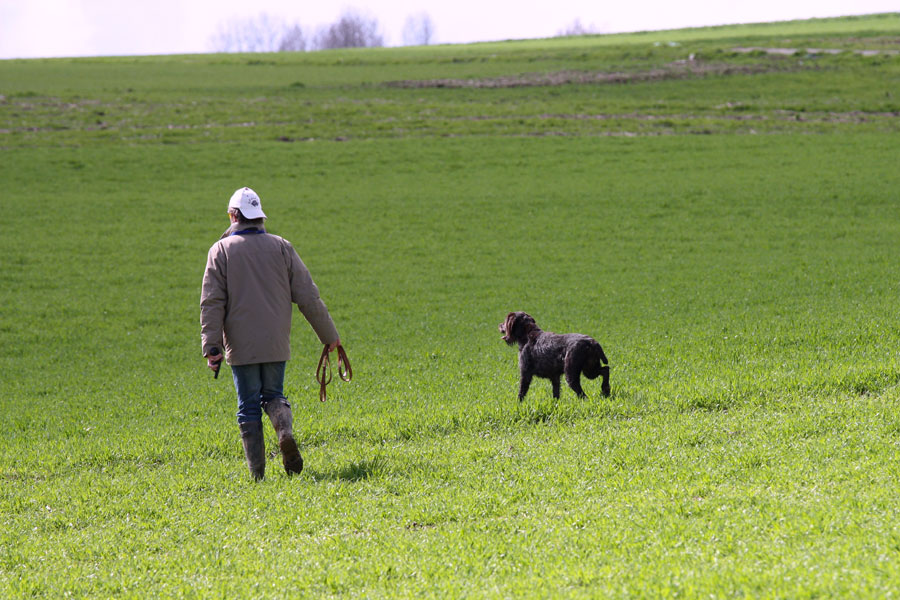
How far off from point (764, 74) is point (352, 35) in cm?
12999

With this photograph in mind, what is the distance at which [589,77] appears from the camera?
5397 cm

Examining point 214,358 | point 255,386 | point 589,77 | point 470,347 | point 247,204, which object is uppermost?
point 589,77

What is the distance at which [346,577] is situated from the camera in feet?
16.2

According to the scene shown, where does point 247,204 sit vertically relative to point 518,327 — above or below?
above

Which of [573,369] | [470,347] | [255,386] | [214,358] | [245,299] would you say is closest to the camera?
[214,358]

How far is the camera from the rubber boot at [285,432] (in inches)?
288

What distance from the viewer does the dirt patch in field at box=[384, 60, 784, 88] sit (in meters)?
52.6

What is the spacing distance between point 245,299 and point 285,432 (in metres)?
1.22

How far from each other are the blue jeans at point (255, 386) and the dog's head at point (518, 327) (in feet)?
10.0

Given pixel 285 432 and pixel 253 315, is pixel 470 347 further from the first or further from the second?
pixel 253 315

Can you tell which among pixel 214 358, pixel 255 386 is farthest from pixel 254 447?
pixel 214 358

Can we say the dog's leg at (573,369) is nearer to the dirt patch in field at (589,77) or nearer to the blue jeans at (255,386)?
the blue jeans at (255,386)

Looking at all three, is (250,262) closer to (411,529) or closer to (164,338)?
(411,529)

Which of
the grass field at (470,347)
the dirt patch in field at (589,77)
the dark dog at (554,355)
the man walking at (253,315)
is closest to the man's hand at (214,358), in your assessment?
the man walking at (253,315)
